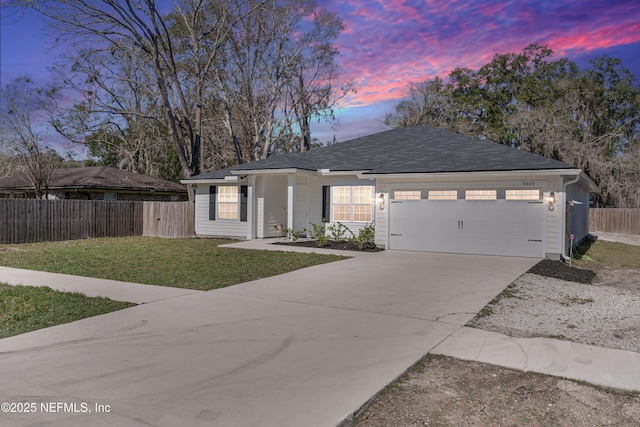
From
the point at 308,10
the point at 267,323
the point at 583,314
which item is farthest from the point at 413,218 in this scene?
the point at 308,10

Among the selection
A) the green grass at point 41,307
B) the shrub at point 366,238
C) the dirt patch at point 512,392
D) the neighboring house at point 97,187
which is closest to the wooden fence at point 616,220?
the shrub at point 366,238

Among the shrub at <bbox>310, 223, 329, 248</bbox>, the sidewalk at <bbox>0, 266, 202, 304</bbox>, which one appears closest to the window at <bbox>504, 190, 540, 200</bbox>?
the shrub at <bbox>310, 223, 329, 248</bbox>

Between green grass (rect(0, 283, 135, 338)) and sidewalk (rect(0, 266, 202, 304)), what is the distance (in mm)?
284

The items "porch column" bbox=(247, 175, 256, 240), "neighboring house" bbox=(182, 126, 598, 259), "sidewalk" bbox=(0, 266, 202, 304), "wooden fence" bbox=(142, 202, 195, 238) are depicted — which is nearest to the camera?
"sidewalk" bbox=(0, 266, 202, 304)

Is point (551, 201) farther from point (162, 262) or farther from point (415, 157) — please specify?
point (162, 262)

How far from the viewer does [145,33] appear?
72.6 ft

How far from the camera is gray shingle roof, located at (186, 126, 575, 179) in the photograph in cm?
1272

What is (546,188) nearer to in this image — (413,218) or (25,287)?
(413,218)

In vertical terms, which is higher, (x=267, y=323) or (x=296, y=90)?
(x=296, y=90)

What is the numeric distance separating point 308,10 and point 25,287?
26.0 meters

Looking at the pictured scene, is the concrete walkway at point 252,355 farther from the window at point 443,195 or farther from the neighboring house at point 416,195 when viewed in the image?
the window at point 443,195

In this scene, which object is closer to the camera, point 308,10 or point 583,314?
point 583,314

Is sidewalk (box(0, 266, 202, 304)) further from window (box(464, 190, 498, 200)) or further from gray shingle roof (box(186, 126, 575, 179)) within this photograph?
window (box(464, 190, 498, 200))

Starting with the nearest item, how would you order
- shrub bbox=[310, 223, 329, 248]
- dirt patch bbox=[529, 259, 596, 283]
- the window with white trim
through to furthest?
dirt patch bbox=[529, 259, 596, 283]
shrub bbox=[310, 223, 329, 248]
the window with white trim
